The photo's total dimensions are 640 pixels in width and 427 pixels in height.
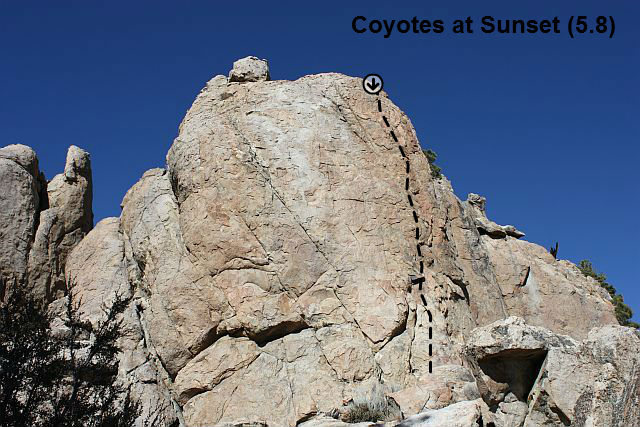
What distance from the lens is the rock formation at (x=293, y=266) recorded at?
886 inches

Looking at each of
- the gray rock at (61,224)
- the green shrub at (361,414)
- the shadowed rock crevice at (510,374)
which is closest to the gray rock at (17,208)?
the gray rock at (61,224)

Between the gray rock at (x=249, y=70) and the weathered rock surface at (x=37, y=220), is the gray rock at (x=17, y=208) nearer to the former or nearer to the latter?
the weathered rock surface at (x=37, y=220)

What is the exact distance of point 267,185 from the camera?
83.8 ft

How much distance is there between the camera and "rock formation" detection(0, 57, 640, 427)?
22.5m

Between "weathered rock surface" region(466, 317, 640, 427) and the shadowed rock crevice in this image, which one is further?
the shadowed rock crevice

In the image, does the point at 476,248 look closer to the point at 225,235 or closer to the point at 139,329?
the point at 225,235

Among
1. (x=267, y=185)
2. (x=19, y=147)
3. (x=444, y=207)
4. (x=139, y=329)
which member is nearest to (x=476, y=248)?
(x=444, y=207)

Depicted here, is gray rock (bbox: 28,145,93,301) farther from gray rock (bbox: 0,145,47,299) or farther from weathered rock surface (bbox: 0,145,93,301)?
gray rock (bbox: 0,145,47,299)

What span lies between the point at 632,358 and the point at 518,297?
597 inches

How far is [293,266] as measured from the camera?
24328 mm

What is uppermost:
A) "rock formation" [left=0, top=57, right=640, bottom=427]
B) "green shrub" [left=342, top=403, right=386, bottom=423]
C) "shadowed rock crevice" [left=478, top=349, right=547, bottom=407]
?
"rock formation" [left=0, top=57, right=640, bottom=427]

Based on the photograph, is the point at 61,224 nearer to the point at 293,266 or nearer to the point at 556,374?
the point at 293,266

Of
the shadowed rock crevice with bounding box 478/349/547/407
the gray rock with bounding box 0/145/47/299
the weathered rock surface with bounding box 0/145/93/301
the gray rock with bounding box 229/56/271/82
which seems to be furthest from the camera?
the gray rock with bounding box 229/56/271/82

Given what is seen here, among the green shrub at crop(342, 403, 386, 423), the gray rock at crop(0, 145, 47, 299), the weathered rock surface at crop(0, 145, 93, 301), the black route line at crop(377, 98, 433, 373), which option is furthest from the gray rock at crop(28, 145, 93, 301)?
the green shrub at crop(342, 403, 386, 423)
